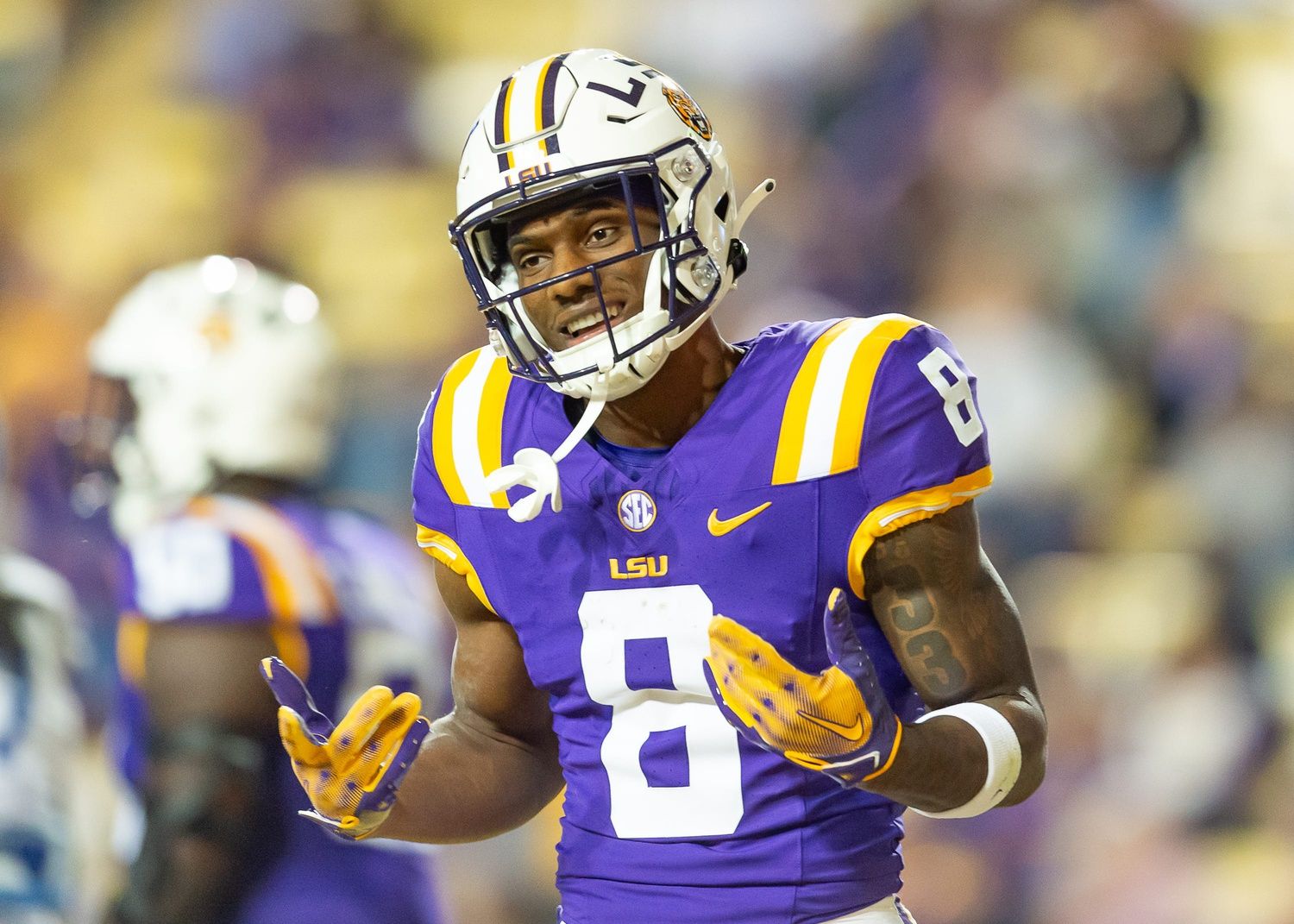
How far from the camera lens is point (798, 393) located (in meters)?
1.81

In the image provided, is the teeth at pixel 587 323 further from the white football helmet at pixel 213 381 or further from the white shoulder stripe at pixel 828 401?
the white football helmet at pixel 213 381

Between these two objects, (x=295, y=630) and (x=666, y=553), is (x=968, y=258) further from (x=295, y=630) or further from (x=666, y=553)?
(x=666, y=553)

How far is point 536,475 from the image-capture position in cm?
180

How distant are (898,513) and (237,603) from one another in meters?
1.19

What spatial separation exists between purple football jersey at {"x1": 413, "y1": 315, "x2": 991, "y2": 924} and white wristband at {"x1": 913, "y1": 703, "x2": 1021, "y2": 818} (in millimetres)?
135

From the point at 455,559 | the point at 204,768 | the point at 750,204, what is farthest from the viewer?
the point at 204,768

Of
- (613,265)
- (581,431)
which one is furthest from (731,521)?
(613,265)

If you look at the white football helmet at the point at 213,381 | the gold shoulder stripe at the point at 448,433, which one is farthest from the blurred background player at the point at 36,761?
the gold shoulder stripe at the point at 448,433

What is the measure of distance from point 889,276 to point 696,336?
11.2 feet

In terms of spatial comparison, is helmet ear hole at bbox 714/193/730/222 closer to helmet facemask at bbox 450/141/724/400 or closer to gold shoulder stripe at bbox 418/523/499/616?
helmet facemask at bbox 450/141/724/400

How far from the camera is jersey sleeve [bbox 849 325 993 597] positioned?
68.2 inches

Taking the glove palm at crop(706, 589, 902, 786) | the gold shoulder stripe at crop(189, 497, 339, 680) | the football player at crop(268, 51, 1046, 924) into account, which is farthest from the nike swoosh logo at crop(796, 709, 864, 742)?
the gold shoulder stripe at crop(189, 497, 339, 680)

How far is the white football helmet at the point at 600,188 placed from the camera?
1.81 meters

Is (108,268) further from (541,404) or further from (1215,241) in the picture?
(541,404)
